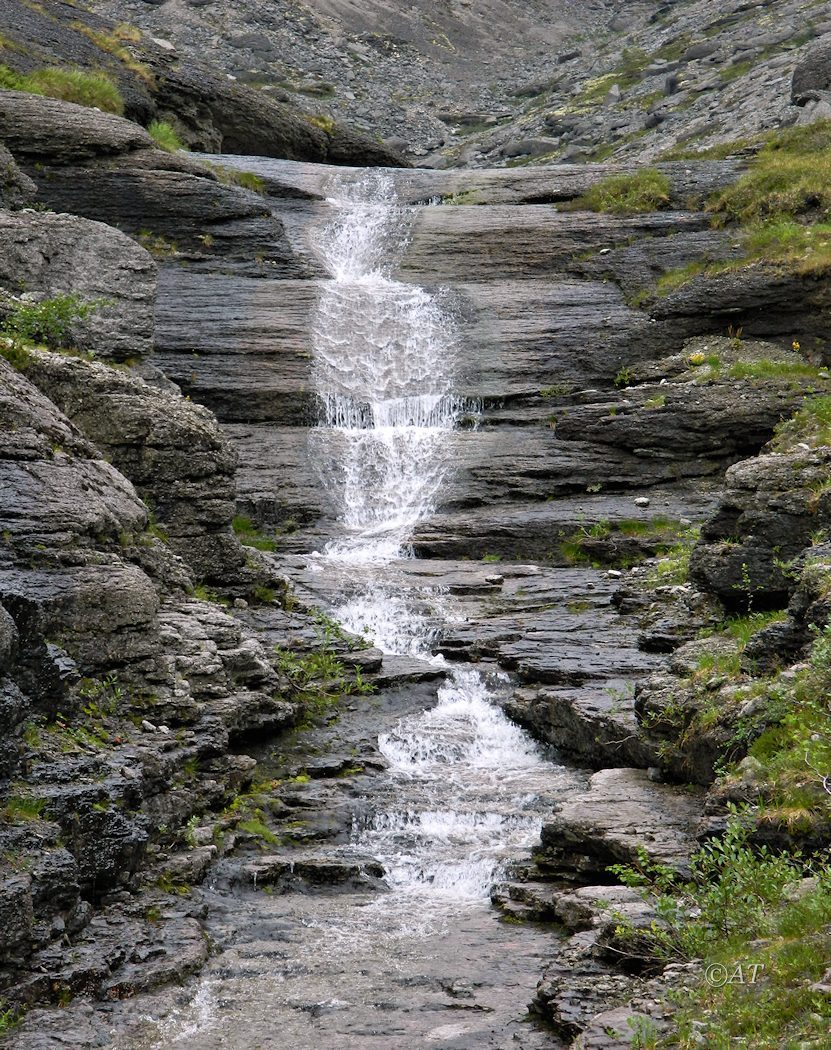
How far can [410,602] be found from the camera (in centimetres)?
1673

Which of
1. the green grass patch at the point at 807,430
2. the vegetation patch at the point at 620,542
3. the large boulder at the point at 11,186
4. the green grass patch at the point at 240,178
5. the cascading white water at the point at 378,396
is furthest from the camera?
the green grass patch at the point at 240,178

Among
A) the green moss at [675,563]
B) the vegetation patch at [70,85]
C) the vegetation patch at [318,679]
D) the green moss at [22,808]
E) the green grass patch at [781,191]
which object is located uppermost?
the vegetation patch at [70,85]

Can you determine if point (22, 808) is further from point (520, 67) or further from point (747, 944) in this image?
point (520, 67)

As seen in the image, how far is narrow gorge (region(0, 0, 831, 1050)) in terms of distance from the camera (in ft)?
25.4

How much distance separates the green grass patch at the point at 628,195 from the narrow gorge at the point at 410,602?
0.13m

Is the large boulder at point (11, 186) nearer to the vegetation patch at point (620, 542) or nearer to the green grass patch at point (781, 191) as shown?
the vegetation patch at point (620, 542)

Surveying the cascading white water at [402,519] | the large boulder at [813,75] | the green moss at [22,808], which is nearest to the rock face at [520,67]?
the large boulder at [813,75]

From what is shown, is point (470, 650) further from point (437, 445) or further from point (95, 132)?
point (95, 132)

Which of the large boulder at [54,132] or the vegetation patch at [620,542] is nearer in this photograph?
the vegetation patch at [620,542]

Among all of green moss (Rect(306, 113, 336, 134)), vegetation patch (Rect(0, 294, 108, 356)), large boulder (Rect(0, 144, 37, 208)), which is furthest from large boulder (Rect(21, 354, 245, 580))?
green moss (Rect(306, 113, 336, 134))

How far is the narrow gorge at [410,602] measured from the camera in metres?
7.73

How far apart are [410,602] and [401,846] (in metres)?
6.28

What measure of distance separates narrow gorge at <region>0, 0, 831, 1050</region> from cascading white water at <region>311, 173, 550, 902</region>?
7cm

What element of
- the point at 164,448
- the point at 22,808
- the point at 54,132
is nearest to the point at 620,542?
the point at 164,448
